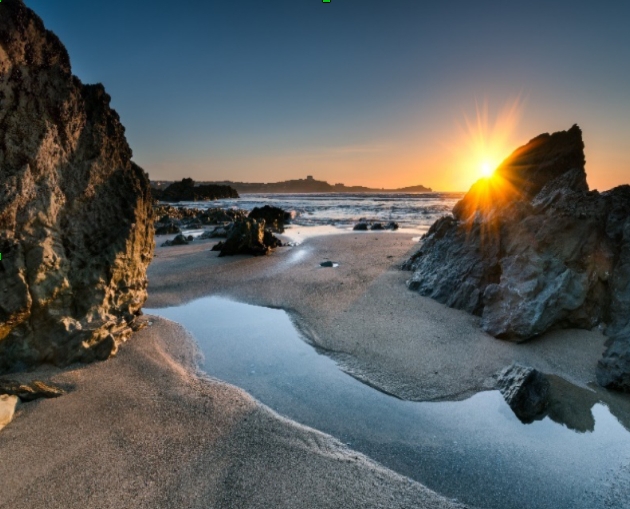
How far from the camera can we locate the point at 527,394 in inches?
155

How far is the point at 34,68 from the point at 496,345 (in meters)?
7.34

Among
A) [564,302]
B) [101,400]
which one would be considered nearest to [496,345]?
[564,302]

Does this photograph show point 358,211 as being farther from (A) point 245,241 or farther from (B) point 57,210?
(B) point 57,210

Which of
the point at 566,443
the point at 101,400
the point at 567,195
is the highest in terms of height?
the point at 567,195

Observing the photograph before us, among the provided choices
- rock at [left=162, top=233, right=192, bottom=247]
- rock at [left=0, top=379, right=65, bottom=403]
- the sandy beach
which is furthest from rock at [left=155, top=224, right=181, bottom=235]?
rock at [left=0, top=379, right=65, bottom=403]

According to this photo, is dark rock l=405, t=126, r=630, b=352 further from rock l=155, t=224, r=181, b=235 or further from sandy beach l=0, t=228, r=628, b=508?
rock l=155, t=224, r=181, b=235

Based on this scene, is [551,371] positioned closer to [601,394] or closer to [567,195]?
[601,394]

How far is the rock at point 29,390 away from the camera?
368cm

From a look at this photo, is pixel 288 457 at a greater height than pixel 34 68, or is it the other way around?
pixel 34 68

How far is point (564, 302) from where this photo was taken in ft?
18.6

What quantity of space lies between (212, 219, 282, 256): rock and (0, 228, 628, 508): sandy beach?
5.25 m

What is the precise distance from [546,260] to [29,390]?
25.0ft

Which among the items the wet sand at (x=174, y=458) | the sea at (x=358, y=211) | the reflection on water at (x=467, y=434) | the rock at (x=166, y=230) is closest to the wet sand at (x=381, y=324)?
the reflection on water at (x=467, y=434)

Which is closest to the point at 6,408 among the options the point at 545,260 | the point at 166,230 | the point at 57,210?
the point at 57,210
